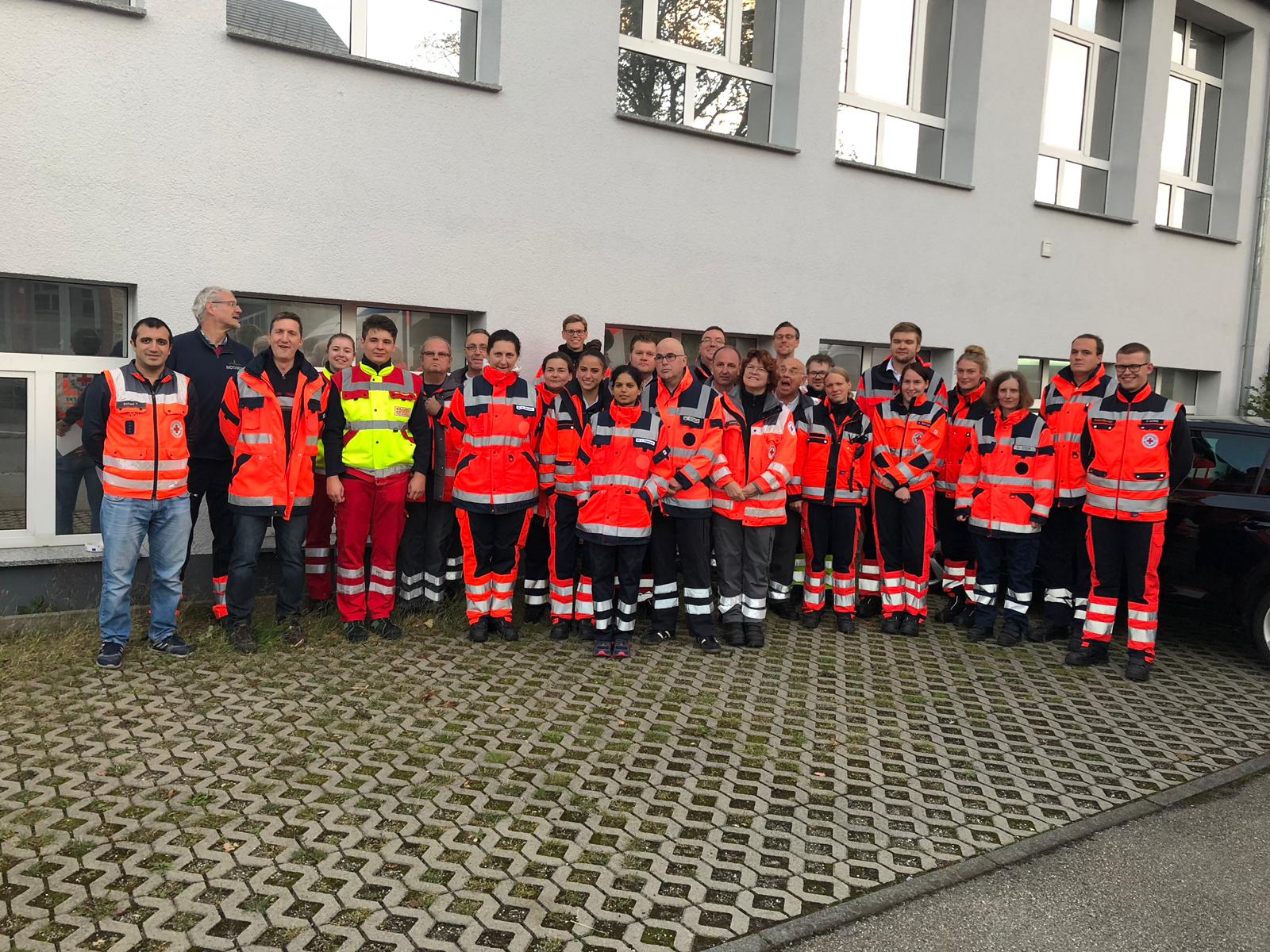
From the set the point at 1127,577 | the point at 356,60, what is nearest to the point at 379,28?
the point at 356,60

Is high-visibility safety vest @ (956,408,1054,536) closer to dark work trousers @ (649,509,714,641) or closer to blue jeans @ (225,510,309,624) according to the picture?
dark work trousers @ (649,509,714,641)

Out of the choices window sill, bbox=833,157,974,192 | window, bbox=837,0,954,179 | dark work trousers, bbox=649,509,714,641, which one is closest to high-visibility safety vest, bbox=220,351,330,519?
dark work trousers, bbox=649,509,714,641

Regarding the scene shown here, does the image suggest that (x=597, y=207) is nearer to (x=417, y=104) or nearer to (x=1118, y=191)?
(x=417, y=104)

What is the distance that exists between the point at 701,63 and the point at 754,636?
583 cm

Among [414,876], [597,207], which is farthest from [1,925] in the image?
[597,207]

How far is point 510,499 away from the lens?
6082 millimetres

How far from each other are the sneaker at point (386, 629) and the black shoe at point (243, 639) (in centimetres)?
77

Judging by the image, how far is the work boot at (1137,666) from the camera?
6.15 meters

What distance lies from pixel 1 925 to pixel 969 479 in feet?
20.4

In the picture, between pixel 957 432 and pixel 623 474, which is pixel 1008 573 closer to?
pixel 957 432

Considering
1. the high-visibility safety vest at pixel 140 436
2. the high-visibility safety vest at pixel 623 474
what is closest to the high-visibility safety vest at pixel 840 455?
the high-visibility safety vest at pixel 623 474

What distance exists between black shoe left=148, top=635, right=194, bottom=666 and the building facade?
47.0 inches

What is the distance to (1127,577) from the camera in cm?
629

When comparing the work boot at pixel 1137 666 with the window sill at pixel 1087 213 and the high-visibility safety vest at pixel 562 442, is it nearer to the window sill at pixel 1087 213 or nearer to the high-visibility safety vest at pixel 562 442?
the high-visibility safety vest at pixel 562 442
